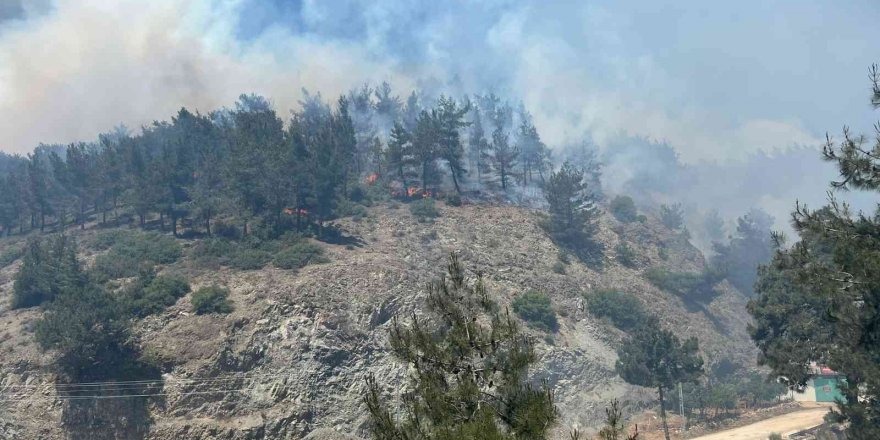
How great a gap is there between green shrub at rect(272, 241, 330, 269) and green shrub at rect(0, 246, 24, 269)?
31148mm

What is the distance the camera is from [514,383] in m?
15.3

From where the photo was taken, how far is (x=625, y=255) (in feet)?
297

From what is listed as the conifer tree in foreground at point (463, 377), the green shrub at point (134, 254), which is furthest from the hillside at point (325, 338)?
the conifer tree in foreground at point (463, 377)

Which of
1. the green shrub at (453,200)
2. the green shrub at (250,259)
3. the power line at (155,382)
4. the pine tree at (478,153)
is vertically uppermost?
the pine tree at (478,153)

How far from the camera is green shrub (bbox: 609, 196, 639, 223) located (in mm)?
108400

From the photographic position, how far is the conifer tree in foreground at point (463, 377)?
1482 centimetres

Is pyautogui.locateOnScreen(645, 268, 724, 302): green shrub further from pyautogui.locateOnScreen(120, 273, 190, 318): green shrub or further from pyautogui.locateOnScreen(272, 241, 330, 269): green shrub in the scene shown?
pyautogui.locateOnScreen(120, 273, 190, 318): green shrub

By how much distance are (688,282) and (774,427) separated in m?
33.8

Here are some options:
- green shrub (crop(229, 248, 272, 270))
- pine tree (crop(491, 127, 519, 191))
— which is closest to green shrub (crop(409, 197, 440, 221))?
pine tree (crop(491, 127, 519, 191))

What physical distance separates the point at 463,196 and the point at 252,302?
44.1m

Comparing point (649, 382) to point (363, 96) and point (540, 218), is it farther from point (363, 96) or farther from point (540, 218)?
point (363, 96)

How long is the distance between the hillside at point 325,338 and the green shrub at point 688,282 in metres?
1.72

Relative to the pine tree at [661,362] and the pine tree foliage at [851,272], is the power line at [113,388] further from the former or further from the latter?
the pine tree foliage at [851,272]

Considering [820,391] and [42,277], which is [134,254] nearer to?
[42,277]
